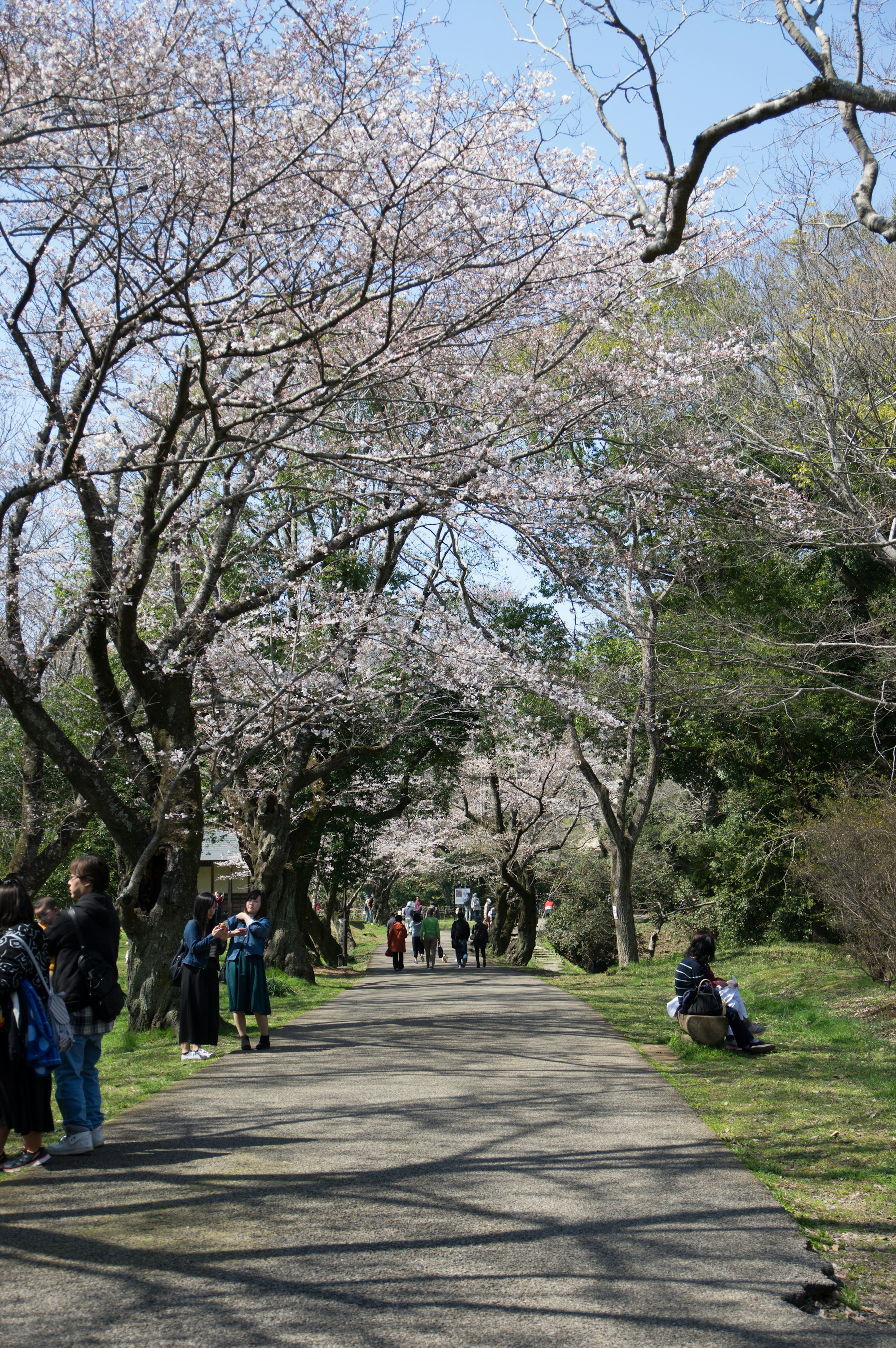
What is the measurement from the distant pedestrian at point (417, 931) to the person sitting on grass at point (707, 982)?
1949 centimetres

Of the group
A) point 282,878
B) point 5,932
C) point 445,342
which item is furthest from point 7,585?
point 282,878

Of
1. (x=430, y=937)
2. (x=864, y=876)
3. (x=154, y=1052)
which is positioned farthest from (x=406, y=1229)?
(x=430, y=937)

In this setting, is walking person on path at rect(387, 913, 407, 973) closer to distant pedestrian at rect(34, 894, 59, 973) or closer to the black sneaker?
distant pedestrian at rect(34, 894, 59, 973)

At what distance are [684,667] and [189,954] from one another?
436 inches

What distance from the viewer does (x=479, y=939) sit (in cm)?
2734

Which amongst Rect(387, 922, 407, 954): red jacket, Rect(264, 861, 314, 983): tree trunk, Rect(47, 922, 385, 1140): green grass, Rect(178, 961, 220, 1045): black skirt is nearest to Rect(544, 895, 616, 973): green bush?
Rect(387, 922, 407, 954): red jacket

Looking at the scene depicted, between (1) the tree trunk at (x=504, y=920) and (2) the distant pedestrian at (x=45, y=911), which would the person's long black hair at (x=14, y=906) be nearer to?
(2) the distant pedestrian at (x=45, y=911)

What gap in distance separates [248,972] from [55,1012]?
444 cm

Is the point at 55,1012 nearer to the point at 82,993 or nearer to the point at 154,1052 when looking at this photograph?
the point at 82,993

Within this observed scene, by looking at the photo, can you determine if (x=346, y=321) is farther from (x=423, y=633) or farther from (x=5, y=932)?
(x=423, y=633)

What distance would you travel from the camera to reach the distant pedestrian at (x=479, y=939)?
27344 millimetres

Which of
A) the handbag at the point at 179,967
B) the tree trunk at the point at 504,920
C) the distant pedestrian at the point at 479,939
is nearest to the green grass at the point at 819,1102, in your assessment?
the handbag at the point at 179,967

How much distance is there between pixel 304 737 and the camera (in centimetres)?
1641

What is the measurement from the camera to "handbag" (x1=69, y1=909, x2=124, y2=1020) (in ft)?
18.5
